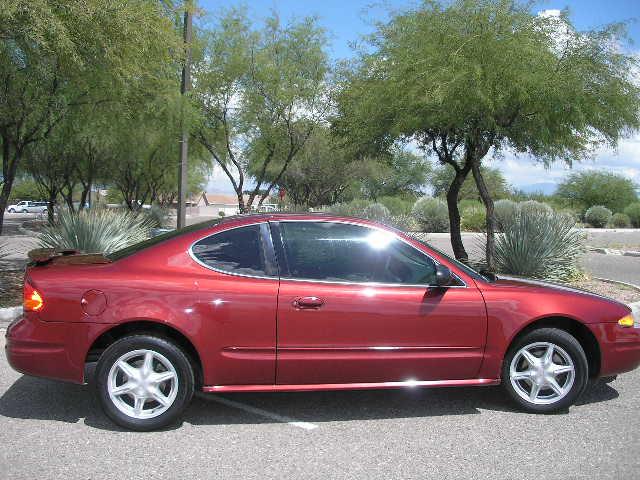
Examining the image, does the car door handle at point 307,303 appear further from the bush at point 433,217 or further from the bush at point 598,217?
the bush at point 598,217

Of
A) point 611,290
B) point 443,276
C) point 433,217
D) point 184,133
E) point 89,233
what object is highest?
point 184,133

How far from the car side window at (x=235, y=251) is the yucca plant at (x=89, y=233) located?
665cm

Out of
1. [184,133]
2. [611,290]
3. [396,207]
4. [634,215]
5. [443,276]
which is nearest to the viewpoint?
[443,276]

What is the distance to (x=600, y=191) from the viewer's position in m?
50.7

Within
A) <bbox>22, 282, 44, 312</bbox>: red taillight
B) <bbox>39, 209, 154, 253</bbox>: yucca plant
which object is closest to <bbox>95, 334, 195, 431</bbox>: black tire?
<bbox>22, 282, 44, 312</bbox>: red taillight

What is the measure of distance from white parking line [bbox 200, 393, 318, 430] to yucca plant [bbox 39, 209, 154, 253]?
6.29m

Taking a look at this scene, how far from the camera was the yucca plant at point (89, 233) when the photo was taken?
10.6 metres

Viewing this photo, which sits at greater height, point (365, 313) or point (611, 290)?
point (365, 313)

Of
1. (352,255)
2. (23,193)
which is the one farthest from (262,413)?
(23,193)

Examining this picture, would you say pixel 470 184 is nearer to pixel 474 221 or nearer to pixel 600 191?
pixel 600 191

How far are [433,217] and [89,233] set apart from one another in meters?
23.5

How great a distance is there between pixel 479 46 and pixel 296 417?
8.09 metres

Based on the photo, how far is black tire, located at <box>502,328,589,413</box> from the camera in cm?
471

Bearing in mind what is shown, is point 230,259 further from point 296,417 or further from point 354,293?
point 296,417
